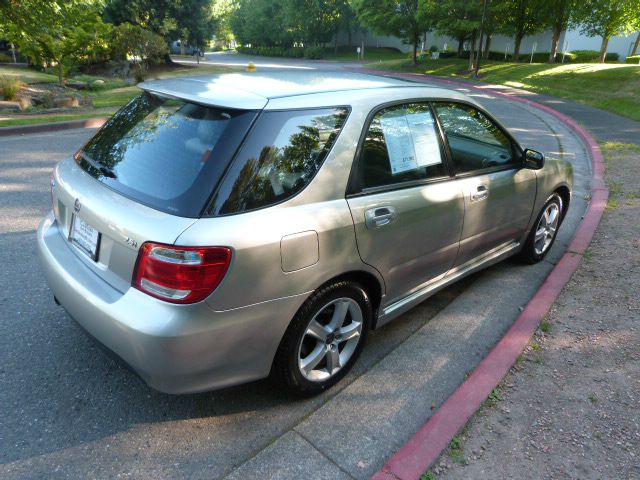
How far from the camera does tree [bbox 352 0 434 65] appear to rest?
1385 inches

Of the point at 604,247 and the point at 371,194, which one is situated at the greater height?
the point at 371,194

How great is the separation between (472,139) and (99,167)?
8.78 feet

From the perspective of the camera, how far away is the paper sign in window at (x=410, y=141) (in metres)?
3.11

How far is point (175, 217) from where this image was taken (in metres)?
2.29

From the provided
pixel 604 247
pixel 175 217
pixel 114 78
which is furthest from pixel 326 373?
pixel 114 78

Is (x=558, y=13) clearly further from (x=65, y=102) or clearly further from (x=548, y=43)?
(x=65, y=102)

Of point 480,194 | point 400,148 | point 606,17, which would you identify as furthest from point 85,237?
point 606,17

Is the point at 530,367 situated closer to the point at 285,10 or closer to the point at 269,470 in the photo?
the point at 269,470

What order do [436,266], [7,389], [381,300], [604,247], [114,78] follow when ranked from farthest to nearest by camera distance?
[114,78] → [604,247] → [436,266] → [381,300] → [7,389]

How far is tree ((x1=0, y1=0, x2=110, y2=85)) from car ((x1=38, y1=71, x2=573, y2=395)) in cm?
1533

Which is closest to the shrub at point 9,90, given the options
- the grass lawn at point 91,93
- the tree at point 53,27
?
the grass lawn at point 91,93

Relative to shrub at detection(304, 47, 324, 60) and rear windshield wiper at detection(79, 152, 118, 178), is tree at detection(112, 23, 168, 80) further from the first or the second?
shrub at detection(304, 47, 324, 60)

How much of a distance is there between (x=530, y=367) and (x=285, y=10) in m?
65.0

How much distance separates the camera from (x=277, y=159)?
8.27ft
